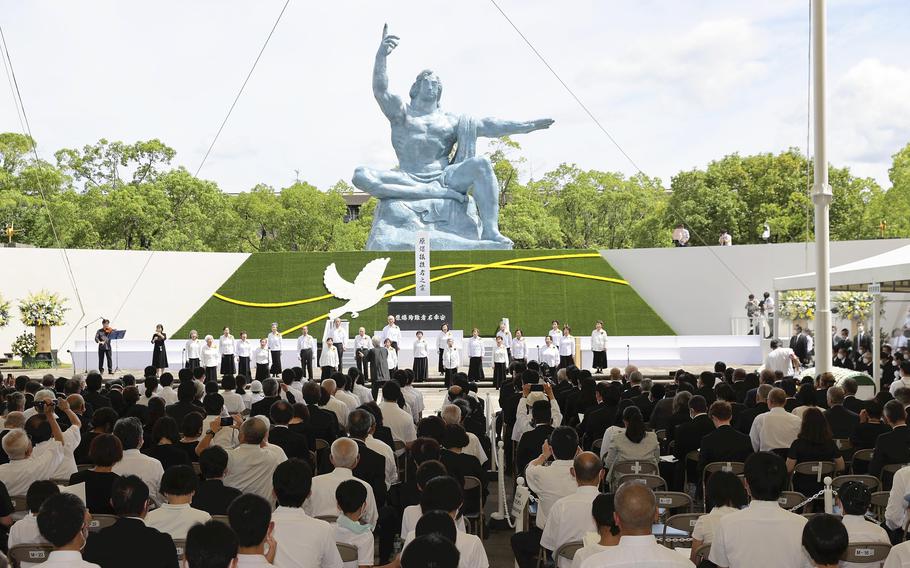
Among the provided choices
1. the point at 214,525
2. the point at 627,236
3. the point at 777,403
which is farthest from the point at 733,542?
the point at 627,236

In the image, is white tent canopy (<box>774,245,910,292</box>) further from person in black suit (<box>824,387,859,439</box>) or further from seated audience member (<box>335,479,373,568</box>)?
seated audience member (<box>335,479,373,568</box>)

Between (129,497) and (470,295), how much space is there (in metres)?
26.7

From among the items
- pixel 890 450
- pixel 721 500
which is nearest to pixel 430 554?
pixel 721 500

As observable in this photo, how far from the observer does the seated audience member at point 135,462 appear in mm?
6141

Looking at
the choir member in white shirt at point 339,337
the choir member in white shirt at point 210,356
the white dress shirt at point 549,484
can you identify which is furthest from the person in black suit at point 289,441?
the choir member in white shirt at point 210,356

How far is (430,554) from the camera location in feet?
10.7

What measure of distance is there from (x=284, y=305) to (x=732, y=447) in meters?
24.9

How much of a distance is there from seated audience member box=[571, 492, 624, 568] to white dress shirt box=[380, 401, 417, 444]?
4664mm

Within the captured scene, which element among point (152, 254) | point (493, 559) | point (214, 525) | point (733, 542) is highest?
point (152, 254)

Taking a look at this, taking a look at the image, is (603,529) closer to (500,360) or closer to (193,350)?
(500,360)

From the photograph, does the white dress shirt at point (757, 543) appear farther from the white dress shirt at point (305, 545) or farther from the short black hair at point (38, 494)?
the short black hair at point (38, 494)

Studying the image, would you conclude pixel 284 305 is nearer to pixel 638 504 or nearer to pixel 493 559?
pixel 493 559

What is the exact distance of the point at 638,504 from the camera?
3631 millimetres

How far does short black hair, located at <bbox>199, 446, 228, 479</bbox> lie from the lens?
568 cm
